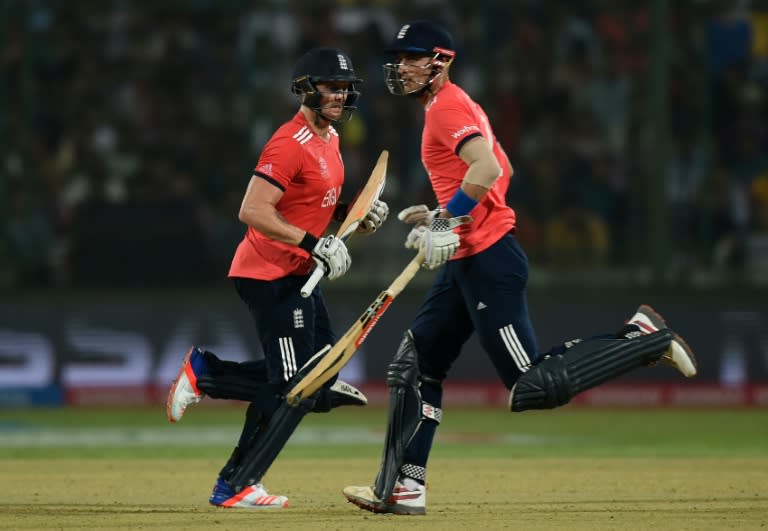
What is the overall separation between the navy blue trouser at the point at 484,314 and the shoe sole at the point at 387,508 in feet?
2.21

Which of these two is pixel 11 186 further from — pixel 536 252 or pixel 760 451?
pixel 760 451

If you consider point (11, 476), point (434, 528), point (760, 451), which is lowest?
point (760, 451)

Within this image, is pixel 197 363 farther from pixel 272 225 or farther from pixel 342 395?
pixel 272 225

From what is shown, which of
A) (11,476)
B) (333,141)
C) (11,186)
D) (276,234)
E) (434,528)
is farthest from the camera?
(11,186)

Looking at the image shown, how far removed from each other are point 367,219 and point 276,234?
2.01 ft

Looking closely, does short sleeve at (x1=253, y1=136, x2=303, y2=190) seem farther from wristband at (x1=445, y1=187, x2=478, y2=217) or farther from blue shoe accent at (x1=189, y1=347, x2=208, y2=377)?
blue shoe accent at (x1=189, y1=347, x2=208, y2=377)

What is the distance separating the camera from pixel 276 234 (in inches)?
262

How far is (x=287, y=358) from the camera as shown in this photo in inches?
269

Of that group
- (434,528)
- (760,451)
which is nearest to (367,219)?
(434,528)

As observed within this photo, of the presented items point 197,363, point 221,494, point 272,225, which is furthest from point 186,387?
point 272,225

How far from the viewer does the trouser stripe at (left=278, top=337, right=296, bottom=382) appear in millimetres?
6824

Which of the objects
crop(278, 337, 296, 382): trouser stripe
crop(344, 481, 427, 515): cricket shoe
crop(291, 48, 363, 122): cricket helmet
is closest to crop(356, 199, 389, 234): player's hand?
crop(291, 48, 363, 122): cricket helmet

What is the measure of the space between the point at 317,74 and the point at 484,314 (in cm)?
→ 147

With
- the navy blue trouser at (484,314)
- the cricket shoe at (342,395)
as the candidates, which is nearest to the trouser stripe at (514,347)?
the navy blue trouser at (484,314)
